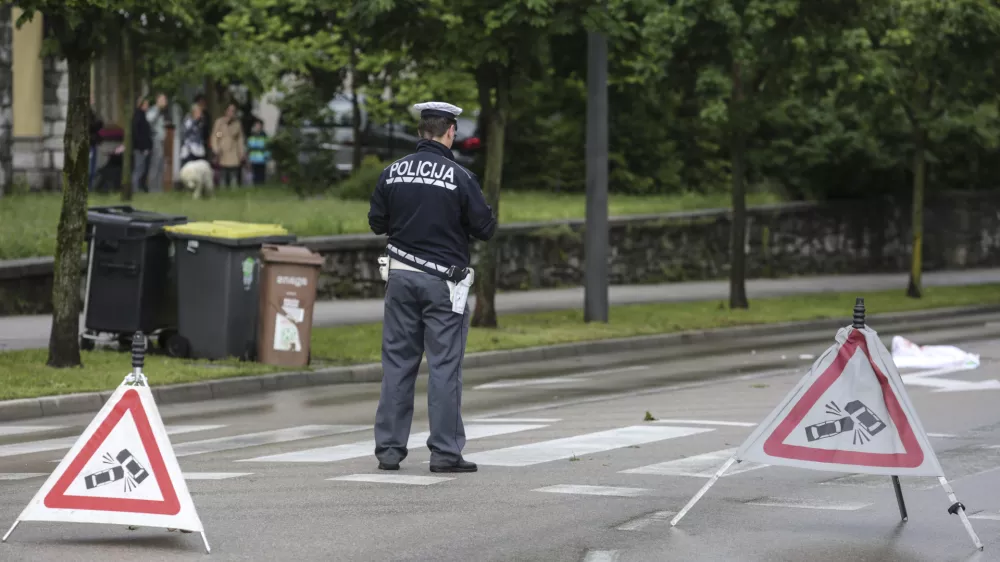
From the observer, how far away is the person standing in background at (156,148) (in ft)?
105

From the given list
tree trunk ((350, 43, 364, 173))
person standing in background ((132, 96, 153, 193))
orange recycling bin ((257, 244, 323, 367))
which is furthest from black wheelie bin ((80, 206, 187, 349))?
tree trunk ((350, 43, 364, 173))

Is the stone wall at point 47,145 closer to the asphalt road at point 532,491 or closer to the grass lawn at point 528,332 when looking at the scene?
the grass lawn at point 528,332

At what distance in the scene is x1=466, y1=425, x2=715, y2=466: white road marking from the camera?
391 inches

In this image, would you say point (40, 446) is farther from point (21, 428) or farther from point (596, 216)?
point (596, 216)

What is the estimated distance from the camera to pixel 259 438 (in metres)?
11.4

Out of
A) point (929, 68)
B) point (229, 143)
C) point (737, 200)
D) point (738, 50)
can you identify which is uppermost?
point (929, 68)

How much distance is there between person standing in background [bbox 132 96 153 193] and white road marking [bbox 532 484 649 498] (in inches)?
849

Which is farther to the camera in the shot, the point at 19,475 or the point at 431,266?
the point at 19,475

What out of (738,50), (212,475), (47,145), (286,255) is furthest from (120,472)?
(47,145)

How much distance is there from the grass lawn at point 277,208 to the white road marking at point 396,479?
12345mm

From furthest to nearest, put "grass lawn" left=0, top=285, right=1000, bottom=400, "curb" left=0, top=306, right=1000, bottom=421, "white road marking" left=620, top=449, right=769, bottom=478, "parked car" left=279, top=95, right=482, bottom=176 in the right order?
"parked car" left=279, top=95, right=482, bottom=176 → "grass lawn" left=0, top=285, right=1000, bottom=400 → "curb" left=0, top=306, right=1000, bottom=421 → "white road marking" left=620, top=449, right=769, bottom=478

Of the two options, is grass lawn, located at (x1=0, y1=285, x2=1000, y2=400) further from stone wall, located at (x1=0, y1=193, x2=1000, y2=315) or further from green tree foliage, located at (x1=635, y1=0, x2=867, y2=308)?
stone wall, located at (x1=0, y1=193, x2=1000, y2=315)

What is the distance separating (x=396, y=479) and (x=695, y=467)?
175cm

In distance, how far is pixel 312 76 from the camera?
1325 inches
